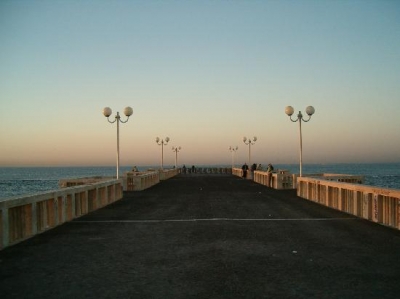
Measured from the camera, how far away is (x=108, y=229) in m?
11.5

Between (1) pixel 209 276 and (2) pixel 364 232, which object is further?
(2) pixel 364 232

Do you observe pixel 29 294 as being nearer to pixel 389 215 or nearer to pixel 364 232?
pixel 364 232

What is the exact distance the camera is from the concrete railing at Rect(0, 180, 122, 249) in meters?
9.14

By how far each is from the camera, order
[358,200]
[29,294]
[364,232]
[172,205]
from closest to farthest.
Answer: [29,294], [364,232], [358,200], [172,205]

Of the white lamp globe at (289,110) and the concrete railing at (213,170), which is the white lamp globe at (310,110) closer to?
the white lamp globe at (289,110)

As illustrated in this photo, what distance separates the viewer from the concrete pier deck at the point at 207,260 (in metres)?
5.99

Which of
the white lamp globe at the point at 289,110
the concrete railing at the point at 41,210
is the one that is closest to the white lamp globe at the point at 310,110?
the white lamp globe at the point at 289,110

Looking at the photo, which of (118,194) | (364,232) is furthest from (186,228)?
(118,194)

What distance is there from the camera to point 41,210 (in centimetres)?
1105

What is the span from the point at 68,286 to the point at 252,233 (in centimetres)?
554

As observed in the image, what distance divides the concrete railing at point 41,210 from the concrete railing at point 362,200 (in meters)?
9.20

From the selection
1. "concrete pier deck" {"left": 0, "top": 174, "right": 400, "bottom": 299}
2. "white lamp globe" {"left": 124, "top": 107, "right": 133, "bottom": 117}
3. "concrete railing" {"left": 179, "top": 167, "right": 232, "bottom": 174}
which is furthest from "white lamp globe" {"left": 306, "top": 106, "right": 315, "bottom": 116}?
"concrete railing" {"left": 179, "top": 167, "right": 232, "bottom": 174}

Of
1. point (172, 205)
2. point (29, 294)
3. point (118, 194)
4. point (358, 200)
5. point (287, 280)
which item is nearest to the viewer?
point (29, 294)

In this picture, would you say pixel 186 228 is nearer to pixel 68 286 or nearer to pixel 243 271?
pixel 243 271
